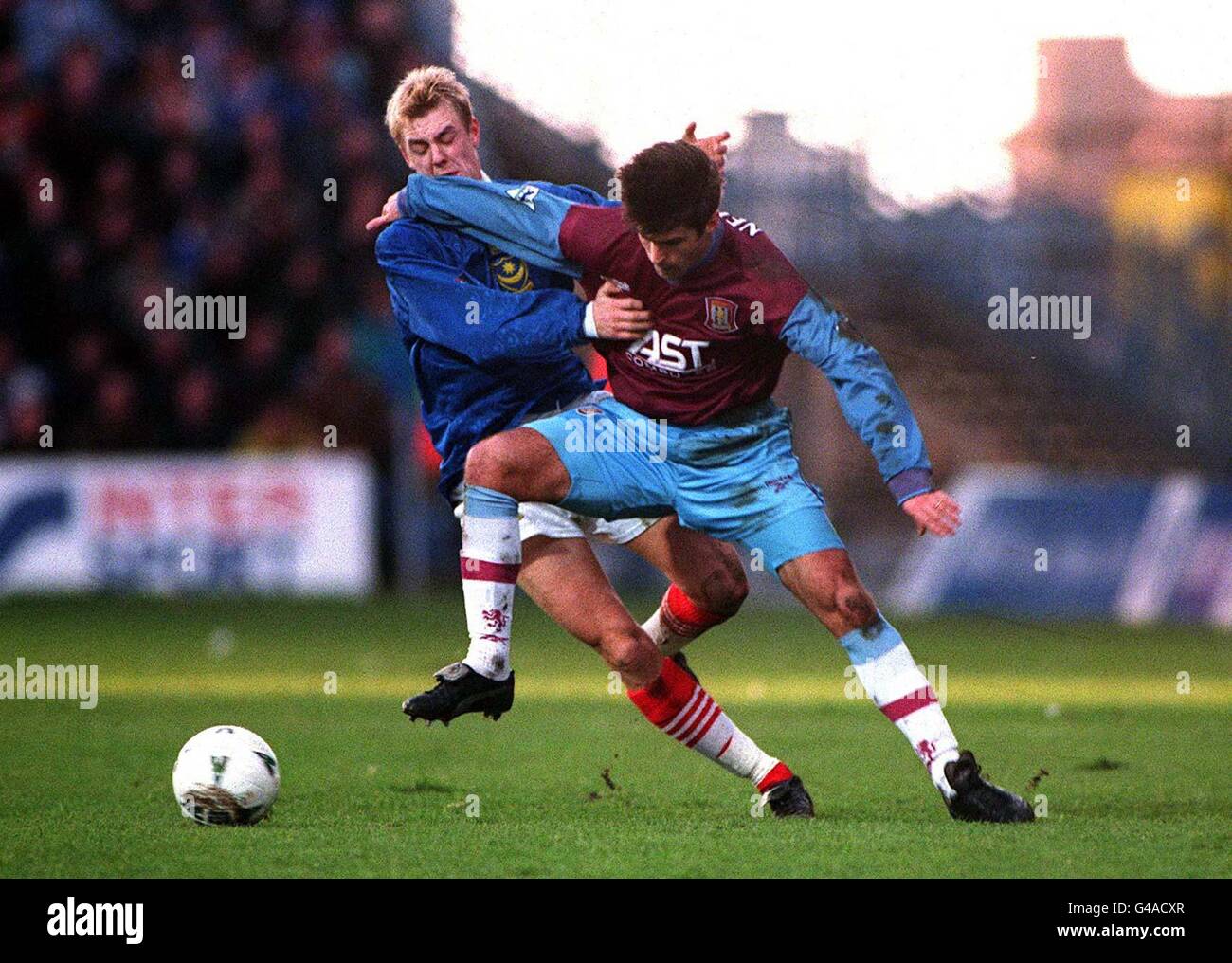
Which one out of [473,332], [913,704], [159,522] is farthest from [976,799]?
[159,522]

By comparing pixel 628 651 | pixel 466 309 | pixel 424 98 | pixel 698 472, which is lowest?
pixel 628 651

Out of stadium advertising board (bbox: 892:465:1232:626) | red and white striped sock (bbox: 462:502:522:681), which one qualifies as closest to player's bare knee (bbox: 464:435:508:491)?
red and white striped sock (bbox: 462:502:522:681)

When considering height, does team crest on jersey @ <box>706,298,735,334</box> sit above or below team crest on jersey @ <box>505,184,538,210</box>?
below

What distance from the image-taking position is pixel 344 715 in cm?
895

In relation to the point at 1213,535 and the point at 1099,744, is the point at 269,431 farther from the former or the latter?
the point at 1099,744

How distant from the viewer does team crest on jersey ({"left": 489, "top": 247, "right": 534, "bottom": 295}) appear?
645 cm

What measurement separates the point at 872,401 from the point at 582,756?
8.47ft

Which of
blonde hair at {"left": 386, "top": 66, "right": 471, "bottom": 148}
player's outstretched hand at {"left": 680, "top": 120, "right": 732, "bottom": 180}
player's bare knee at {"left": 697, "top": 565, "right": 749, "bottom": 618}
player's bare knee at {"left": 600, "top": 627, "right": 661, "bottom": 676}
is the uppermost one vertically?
blonde hair at {"left": 386, "top": 66, "right": 471, "bottom": 148}

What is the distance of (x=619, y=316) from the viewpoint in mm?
5805

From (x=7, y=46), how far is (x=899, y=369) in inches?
315

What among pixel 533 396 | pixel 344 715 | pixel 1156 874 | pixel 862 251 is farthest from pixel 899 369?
pixel 1156 874

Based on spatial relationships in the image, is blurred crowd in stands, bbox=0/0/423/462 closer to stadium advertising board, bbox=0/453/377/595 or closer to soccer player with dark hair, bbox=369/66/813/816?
stadium advertising board, bbox=0/453/377/595

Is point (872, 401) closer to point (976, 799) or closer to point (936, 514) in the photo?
point (936, 514)

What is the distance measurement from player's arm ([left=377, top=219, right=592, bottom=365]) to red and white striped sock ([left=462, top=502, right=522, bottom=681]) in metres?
0.52
